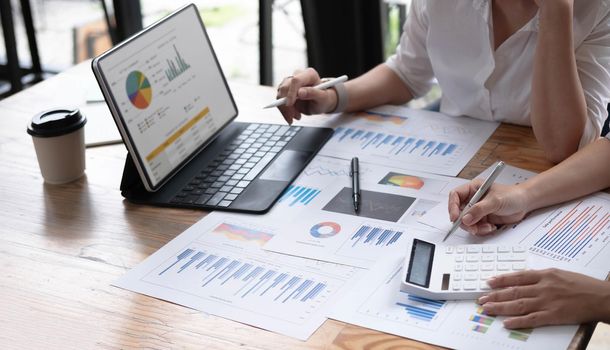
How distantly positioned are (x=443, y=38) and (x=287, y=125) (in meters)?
0.41

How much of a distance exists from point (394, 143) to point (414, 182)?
7.0 inches

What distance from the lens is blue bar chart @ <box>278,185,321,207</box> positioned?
53.8 inches

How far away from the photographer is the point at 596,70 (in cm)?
153

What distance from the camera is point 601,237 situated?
1.21 m

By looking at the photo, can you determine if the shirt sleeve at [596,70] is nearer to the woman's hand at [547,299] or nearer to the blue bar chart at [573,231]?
the blue bar chart at [573,231]

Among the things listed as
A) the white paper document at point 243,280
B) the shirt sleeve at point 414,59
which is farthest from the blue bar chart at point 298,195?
the shirt sleeve at point 414,59

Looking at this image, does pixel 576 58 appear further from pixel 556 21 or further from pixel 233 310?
pixel 233 310

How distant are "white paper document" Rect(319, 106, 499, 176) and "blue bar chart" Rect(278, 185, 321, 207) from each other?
0.16 meters

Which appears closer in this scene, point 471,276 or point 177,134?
point 471,276

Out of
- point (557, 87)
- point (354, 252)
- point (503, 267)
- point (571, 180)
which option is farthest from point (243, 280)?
point (557, 87)

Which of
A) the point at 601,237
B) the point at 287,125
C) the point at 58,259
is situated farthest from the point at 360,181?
the point at 58,259

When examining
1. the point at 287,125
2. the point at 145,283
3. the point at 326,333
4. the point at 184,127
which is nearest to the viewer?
the point at 326,333

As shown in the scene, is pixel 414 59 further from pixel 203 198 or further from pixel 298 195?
pixel 203 198

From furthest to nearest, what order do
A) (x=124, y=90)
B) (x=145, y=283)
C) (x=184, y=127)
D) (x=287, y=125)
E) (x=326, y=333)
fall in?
1. (x=287, y=125)
2. (x=184, y=127)
3. (x=124, y=90)
4. (x=145, y=283)
5. (x=326, y=333)
